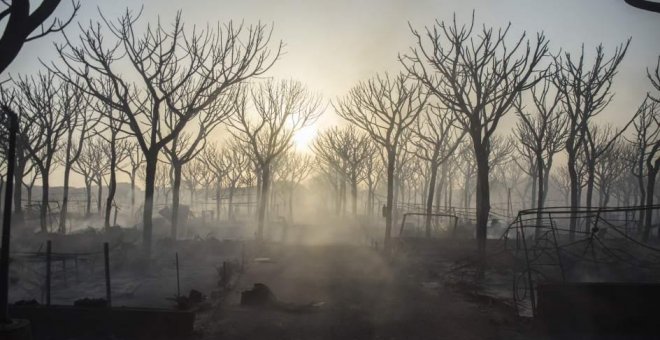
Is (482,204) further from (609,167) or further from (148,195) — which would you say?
(609,167)

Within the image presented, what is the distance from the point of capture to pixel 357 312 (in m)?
9.55

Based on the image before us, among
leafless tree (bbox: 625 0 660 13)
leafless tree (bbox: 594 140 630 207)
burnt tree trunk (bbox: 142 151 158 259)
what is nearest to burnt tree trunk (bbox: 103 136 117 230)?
burnt tree trunk (bbox: 142 151 158 259)

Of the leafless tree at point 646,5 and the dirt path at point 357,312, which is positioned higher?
the leafless tree at point 646,5

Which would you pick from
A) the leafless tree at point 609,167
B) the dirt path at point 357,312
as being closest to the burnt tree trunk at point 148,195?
the dirt path at point 357,312

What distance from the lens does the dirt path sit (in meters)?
8.14

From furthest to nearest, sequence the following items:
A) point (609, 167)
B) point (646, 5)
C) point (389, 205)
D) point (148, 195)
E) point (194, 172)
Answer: point (194, 172) < point (609, 167) < point (389, 205) < point (148, 195) < point (646, 5)

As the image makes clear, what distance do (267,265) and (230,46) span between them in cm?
673

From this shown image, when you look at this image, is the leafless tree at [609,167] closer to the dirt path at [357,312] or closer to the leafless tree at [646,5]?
the dirt path at [357,312]

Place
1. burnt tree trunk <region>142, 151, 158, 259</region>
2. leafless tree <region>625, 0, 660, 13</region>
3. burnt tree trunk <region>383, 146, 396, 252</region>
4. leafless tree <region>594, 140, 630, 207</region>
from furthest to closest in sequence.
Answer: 1. leafless tree <region>594, 140, 630, 207</region>
2. burnt tree trunk <region>383, 146, 396, 252</region>
3. burnt tree trunk <region>142, 151, 158, 259</region>
4. leafless tree <region>625, 0, 660, 13</region>

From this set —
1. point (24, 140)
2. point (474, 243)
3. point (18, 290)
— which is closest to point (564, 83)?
point (474, 243)

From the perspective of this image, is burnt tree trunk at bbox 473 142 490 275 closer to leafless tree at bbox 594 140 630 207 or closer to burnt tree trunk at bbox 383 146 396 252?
burnt tree trunk at bbox 383 146 396 252

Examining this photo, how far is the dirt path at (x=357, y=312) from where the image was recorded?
8.14m

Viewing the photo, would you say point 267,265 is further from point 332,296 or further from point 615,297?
point 615,297

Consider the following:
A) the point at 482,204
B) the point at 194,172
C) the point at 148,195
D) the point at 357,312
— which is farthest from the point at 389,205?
the point at 194,172
